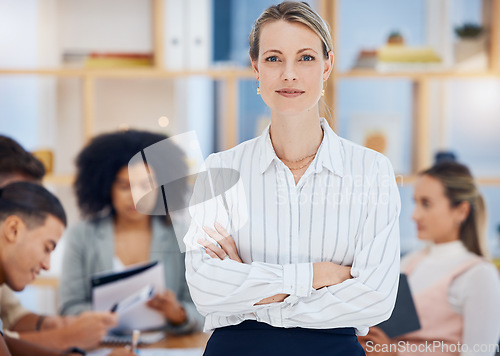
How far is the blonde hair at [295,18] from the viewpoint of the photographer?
98 centimetres

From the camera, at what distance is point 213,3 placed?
255 centimetres

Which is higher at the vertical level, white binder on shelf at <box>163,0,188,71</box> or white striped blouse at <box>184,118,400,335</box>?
white binder on shelf at <box>163,0,188,71</box>

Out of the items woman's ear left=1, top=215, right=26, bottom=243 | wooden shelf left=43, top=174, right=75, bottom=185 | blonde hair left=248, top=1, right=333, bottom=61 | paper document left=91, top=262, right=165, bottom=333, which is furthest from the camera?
wooden shelf left=43, top=174, right=75, bottom=185

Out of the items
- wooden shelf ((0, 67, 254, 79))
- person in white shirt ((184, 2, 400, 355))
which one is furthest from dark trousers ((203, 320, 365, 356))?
wooden shelf ((0, 67, 254, 79))

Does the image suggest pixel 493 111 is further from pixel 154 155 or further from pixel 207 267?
pixel 207 267

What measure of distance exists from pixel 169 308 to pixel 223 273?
92cm

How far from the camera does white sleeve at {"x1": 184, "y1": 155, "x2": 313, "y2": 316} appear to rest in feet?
3.22

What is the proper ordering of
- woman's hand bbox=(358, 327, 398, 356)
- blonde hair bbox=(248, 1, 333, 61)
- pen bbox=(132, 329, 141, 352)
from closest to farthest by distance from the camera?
blonde hair bbox=(248, 1, 333, 61)
woman's hand bbox=(358, 327, 398, 356)
pen bbox=(132, 329, 141, 352)

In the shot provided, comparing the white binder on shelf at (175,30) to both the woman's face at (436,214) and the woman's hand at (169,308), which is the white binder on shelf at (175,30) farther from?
the woman's face at (436,214)

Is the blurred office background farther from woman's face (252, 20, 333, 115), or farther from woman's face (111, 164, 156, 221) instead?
woman's face (252, 20, 333, 115)

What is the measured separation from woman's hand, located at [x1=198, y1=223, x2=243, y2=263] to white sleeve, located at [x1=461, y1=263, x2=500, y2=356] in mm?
827

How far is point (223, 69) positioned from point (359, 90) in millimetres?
598

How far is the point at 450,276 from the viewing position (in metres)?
1.71

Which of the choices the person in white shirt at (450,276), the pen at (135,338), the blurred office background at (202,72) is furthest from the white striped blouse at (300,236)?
the blurred office background at (202,72)
